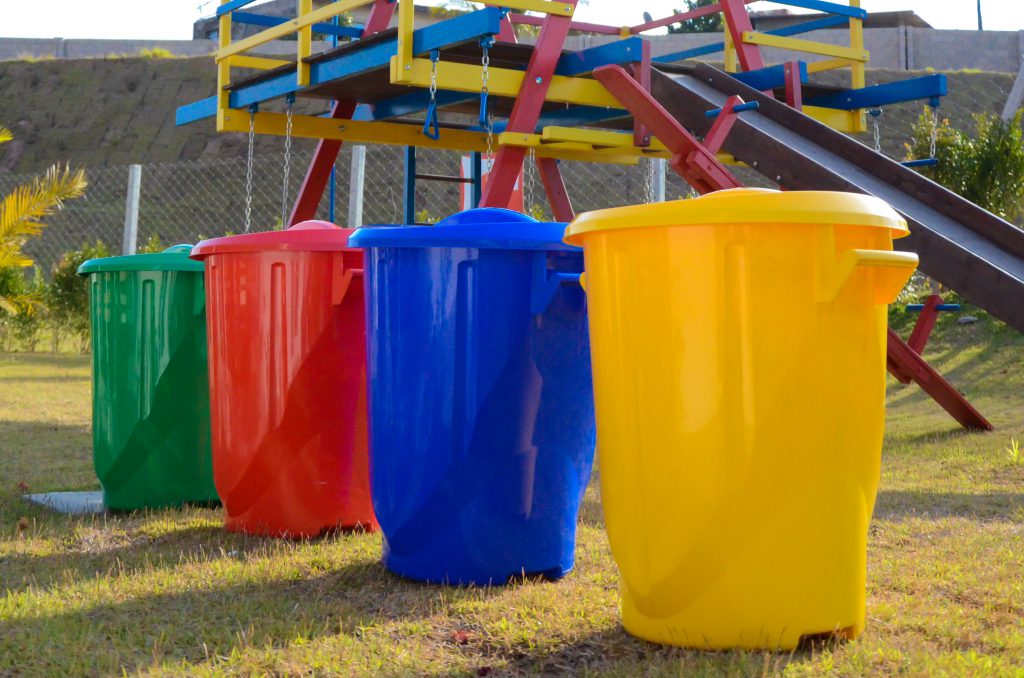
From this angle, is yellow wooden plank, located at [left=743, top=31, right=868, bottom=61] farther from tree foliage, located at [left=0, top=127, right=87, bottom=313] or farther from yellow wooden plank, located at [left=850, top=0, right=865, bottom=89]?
tree foliage, located at [left=0, top=127, right=87, bottom=313]

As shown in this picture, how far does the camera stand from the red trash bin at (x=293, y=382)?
3.68 meters

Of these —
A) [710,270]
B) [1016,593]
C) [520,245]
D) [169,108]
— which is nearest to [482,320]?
[520,245]

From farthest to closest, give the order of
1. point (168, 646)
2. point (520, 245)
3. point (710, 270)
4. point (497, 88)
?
point (497, 88), point (520, 245), point (168, 646), point (710, 270)

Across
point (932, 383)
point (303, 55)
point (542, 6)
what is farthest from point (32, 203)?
point (932, 383)

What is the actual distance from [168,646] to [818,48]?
5.63 m

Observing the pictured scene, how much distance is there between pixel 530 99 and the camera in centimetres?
560

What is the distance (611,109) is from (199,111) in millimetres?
2779

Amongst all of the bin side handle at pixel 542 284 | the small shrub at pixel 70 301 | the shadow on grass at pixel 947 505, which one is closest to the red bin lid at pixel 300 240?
the bin side handle at pixel 542 284

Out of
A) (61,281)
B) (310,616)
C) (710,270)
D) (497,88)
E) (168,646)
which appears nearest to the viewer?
(710,270)

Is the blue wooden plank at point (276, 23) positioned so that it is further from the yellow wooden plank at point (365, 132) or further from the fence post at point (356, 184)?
the fence post at point (356, 184)

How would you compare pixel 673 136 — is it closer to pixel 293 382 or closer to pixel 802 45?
pixel 802 45

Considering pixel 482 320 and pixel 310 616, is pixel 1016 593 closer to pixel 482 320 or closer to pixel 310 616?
pixel 482 320

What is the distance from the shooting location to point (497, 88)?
5500 millimetres

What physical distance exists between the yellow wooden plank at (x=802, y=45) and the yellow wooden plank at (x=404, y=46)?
2456 mm
